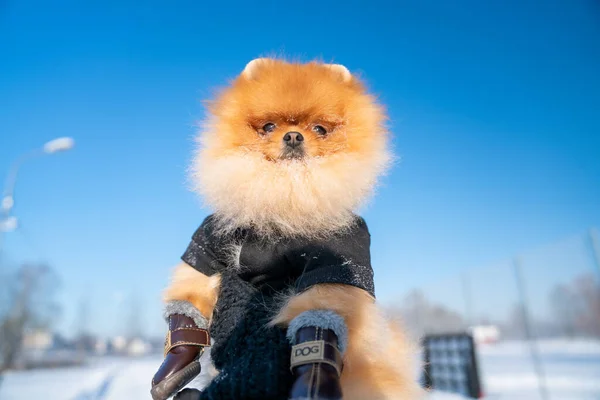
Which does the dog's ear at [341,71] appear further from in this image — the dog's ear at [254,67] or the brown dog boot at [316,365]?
the brown dog boot at [316,365]

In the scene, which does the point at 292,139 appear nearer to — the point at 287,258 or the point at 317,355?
the point at 287,258

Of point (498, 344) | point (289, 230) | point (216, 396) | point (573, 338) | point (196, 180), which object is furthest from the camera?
point (498, 344)

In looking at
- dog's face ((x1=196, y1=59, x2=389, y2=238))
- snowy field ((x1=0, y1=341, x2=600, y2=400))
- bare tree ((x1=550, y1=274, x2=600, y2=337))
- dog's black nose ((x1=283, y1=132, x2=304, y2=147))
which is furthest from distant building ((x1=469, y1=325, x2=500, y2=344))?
dog's black nose ((x1=283, y1=132, x2=304, y2=147))

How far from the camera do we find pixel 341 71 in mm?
1732

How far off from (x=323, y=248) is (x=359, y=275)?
0.15m

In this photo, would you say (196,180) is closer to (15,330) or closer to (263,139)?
(263,139)

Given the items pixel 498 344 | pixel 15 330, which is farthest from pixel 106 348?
pixel 498 344

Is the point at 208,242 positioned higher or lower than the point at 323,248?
higher

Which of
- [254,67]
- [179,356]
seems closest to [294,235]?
[179,356]

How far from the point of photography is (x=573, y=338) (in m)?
5.18

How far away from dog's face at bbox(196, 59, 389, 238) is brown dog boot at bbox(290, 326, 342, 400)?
0.41 m

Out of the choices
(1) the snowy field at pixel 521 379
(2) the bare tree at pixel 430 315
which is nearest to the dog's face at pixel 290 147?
(1) the snowy field at pixel 521 379

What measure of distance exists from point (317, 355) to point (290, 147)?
771 mm

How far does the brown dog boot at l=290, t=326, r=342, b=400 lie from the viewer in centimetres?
98
